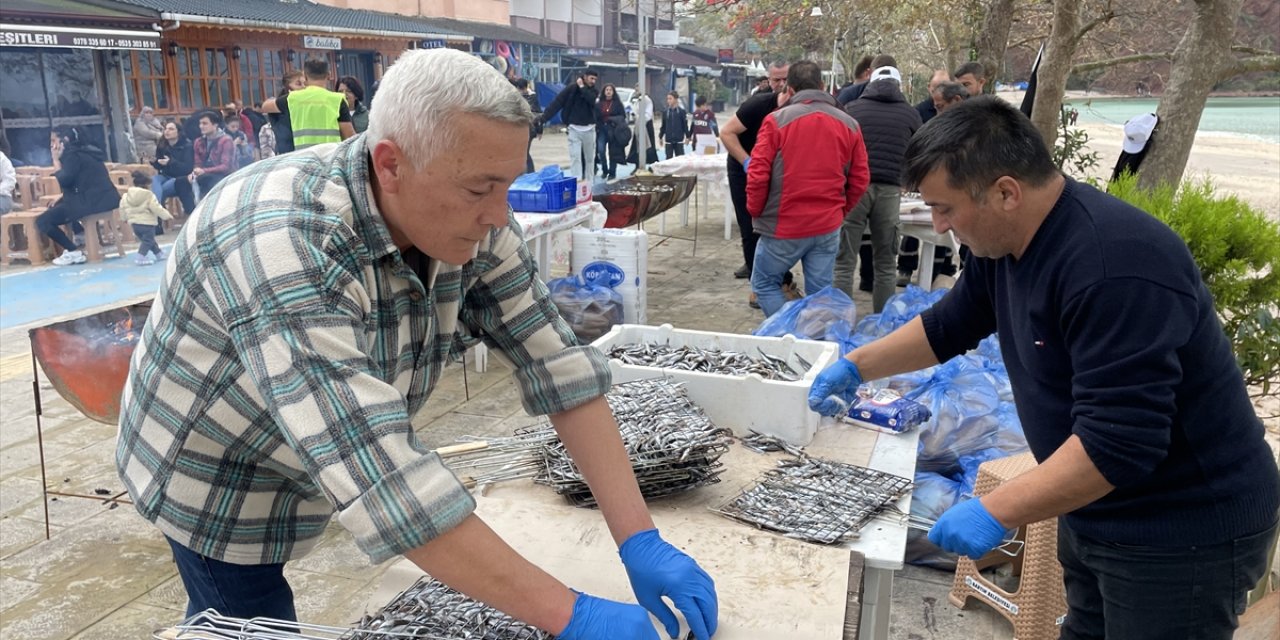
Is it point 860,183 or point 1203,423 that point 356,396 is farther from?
point 860,183

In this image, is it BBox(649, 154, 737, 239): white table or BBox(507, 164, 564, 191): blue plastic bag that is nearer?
BBox(507, 164, 564, 191): blue plastic bag

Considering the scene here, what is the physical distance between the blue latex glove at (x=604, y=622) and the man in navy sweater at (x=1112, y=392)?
0.78 metres

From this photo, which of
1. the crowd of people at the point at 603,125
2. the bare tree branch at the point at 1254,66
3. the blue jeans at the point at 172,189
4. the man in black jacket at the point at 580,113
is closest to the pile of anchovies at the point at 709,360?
the bare tree branch at the point at 1254,66

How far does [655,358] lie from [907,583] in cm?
141

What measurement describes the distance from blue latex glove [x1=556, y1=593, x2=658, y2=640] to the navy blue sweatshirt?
0.88 m

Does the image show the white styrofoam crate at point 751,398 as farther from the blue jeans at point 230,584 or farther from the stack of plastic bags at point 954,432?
the blue jeans at point 230,584

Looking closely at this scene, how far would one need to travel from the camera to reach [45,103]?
11.5 meters

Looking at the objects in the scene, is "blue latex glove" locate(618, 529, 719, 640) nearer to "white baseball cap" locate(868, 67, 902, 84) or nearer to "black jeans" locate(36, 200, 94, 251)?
"white baseball cap" locate(868, 67, 902, 84)

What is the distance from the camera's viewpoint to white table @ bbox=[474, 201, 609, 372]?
18.9 feet

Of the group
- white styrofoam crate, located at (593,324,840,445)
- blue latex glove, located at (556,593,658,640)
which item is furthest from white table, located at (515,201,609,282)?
blue latex glove, located at (556,593,658,640)

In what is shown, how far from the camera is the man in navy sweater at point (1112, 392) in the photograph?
1.61 meters

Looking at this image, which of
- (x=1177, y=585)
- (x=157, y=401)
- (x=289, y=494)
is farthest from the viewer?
(x=1177, y=585)

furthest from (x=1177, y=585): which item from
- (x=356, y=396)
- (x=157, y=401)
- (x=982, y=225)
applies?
(x=157, y=401)

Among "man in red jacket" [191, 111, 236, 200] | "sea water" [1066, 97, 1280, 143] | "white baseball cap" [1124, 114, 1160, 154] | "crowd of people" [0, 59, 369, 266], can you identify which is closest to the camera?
"white baseball cap" [1124, 114, 1160, 154]
